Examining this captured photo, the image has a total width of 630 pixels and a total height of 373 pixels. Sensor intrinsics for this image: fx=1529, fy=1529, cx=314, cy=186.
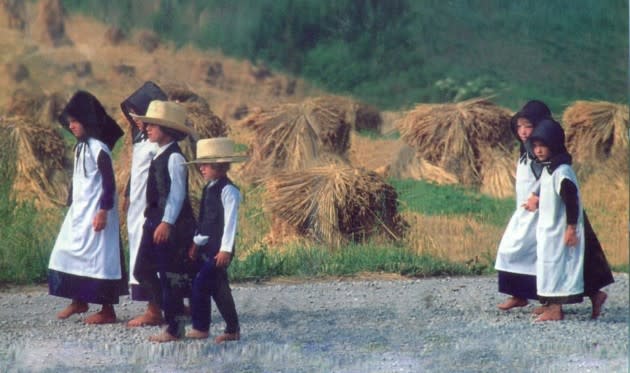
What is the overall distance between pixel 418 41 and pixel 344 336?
2.00m

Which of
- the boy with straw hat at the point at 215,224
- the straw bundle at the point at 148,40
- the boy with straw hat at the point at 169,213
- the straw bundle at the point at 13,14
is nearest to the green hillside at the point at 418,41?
the straw bundle at the point at 148,40

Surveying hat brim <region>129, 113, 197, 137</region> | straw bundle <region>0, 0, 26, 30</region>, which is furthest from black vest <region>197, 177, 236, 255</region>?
straw bundle <region>0, 0, 26, 30</region>

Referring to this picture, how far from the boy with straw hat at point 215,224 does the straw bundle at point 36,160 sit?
1341mm

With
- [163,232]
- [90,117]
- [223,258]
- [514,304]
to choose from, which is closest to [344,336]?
[223,258]

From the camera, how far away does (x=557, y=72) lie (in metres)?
10.2

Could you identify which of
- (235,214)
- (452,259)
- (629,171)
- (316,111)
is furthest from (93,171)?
(629,171)

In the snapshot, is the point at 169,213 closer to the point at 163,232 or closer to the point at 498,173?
the point at 163,232

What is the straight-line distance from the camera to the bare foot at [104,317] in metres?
9.11

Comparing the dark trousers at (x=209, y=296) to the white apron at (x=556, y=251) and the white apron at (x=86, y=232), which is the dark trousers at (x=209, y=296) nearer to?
the white apron at (x=86, y=232)

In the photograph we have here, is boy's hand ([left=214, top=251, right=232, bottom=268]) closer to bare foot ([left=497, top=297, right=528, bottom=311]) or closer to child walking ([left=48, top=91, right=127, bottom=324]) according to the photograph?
child walking ([left=48, top=91, right=127, bottom=324])

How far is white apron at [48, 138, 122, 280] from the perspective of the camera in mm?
9055

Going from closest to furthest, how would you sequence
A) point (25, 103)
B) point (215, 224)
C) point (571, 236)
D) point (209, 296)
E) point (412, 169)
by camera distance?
point (215, 224)
point (209, 296)
point (25, 103)
point (571, 236)
point (412, 169)

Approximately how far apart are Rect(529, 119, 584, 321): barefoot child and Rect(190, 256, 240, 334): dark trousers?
2.13m

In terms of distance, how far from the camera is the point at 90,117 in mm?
8984
